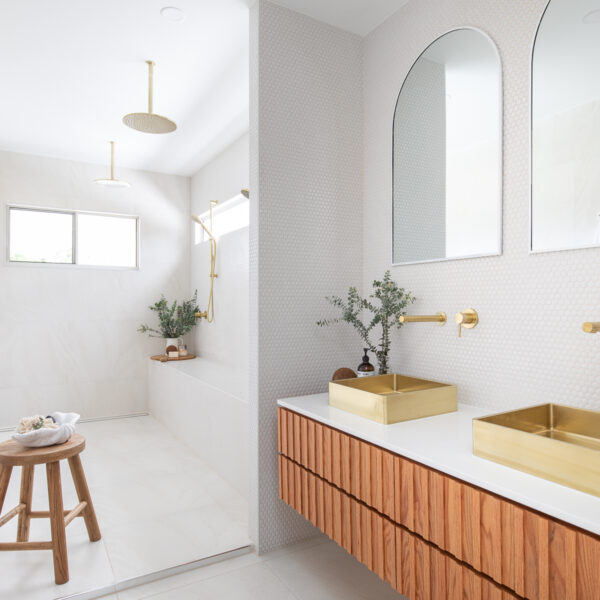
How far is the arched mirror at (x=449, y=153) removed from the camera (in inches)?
68.7

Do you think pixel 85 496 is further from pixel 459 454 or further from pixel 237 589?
pixel 459 454

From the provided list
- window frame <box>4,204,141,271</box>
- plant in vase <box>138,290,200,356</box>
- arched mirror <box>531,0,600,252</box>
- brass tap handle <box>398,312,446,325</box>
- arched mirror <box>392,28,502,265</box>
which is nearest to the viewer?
arched mirror <box>531,0,600,252</box>

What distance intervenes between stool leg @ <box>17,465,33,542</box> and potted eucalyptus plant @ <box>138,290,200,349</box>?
2.55 meters

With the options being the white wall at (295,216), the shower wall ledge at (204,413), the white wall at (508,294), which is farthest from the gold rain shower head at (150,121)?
the shower wall ledge at (204,413)

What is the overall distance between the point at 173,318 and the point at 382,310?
3363mm

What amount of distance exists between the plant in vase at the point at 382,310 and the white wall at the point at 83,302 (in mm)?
3161

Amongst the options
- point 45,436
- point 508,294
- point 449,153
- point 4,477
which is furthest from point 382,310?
point 4,477

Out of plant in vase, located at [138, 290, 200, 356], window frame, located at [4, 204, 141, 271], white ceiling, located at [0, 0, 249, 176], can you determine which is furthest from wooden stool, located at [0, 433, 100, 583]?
window frame, located at [4, 204, 141, 271]

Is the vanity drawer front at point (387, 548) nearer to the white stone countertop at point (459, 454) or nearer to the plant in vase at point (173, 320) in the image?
the white stone countertop at point (459, 454)

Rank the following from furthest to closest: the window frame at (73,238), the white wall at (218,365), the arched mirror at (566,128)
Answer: the window frame at (73,238) < the white wall at (218,365) < the arched mirror at (566,128)

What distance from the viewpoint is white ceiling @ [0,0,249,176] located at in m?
2.27

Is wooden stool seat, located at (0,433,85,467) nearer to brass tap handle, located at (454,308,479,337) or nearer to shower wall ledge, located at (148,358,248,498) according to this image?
shower wall ledge, located at (148,358,248,498)

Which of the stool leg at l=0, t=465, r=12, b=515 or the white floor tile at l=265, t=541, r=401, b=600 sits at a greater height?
the stool leg at l=0, t=465, r=12, b=515

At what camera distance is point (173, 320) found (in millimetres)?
4801
